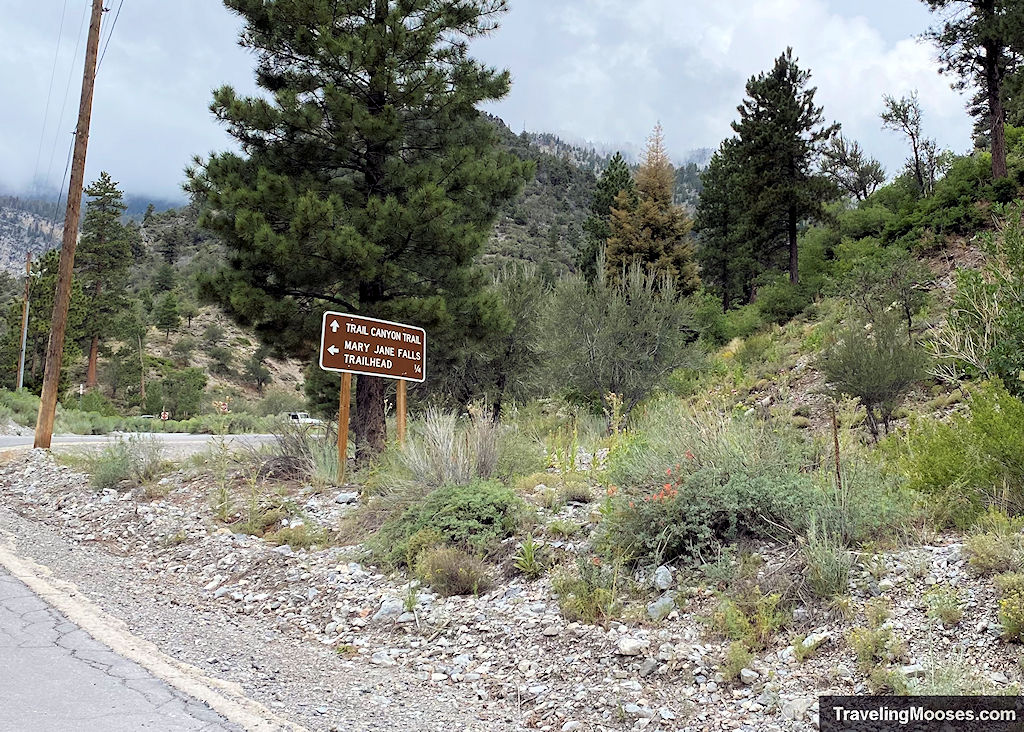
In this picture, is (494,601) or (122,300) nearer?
(494,601)

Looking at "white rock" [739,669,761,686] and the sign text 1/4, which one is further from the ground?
the sign text 1/4

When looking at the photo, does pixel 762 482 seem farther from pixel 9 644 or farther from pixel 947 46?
pixel 947 46

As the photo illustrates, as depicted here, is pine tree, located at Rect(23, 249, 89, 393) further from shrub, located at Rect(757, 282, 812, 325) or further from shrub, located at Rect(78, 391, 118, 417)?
shrub, located at Rect(757, 282, 812, 325)

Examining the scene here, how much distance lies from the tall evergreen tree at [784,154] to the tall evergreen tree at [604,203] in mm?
8742

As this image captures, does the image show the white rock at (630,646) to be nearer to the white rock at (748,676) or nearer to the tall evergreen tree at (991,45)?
the white rock at (748,676)

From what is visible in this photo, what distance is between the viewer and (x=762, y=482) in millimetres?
5711

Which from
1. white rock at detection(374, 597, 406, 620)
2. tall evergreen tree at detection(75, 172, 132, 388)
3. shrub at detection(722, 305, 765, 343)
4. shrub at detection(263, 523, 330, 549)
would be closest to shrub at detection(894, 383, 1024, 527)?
white rock at detection(374, 597, 406, 620)

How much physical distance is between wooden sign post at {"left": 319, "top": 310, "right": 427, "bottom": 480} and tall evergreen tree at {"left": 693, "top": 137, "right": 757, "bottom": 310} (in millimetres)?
30333

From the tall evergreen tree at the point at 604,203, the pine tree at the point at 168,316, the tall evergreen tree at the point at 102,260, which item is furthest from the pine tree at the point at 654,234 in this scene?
the pine tree at the point at 168,316

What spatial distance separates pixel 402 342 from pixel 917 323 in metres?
13.2

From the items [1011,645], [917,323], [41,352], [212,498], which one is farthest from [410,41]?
[41,352]

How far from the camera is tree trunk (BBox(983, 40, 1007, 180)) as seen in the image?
73.0 ft

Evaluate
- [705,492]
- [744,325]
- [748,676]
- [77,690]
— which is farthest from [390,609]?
[744,325]

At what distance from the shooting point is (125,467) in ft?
34.7
